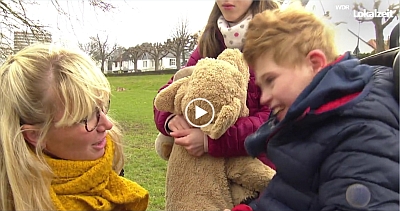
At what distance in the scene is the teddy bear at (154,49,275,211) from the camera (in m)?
1.39

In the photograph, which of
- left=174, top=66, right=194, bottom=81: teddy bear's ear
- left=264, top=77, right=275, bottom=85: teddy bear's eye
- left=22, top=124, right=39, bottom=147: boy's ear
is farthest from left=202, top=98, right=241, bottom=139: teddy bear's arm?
left=22, top=124, right=39, bottom=147: boy's ear

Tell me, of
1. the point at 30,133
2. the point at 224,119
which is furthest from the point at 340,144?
the point at 30,133

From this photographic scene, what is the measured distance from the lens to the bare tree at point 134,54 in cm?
1030

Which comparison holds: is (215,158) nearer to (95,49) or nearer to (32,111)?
(32,111)

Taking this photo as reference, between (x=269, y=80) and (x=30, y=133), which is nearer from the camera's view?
(x=269, y=80)

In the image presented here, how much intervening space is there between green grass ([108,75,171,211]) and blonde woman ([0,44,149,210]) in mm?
267

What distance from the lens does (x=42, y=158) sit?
1.25m

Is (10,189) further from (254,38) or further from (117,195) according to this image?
(254,38)

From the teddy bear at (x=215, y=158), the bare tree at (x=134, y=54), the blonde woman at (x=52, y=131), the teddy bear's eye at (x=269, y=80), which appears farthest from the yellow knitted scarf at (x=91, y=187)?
the bare tree at (x=134, y=54)

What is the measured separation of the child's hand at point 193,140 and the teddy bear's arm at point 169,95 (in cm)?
10

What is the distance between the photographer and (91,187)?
1312mm

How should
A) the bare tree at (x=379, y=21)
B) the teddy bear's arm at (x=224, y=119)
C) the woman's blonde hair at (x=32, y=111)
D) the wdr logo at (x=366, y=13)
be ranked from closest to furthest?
1. the woman's blonde hair at (x=32, y=111)
2. the teddy bear's arm at (x=224, y=119)
3. the bare tree at (x=379, y=21)
4. the wdr logo at (x=366, y=13)
